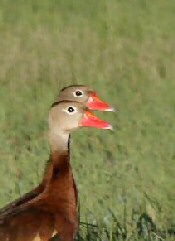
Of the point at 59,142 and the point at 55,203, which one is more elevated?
the point at 59,142

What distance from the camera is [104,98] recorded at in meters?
10.3

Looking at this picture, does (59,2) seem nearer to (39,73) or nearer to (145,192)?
(39,73)

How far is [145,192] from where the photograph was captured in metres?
8.23

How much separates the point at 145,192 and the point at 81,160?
661 mm

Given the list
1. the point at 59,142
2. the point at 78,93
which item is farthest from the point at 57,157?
the point at 78,93

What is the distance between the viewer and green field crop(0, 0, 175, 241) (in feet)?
26.3

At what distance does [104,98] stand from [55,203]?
12.2ft

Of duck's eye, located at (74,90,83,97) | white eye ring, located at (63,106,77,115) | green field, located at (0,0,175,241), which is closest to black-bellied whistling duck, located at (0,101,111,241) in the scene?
white eye ring, located at (63,106,77,115)

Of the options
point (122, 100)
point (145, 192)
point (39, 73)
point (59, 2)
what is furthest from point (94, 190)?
point (59, 2)

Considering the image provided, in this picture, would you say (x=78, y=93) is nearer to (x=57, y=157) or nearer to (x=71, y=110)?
(x=71, y=110)

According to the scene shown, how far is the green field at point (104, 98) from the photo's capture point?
315 inches

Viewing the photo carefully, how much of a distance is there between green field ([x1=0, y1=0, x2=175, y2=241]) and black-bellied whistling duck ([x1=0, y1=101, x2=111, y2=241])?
583mm

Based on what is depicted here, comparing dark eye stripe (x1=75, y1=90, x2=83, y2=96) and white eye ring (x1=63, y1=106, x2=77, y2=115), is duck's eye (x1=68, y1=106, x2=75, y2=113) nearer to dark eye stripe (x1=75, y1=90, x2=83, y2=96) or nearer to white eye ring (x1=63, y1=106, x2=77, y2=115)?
white eye ring (x1=63, y1=106, x2=77, y2=115)

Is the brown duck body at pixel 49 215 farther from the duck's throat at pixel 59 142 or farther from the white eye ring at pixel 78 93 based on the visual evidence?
the white eye ring at pixel 78 93
